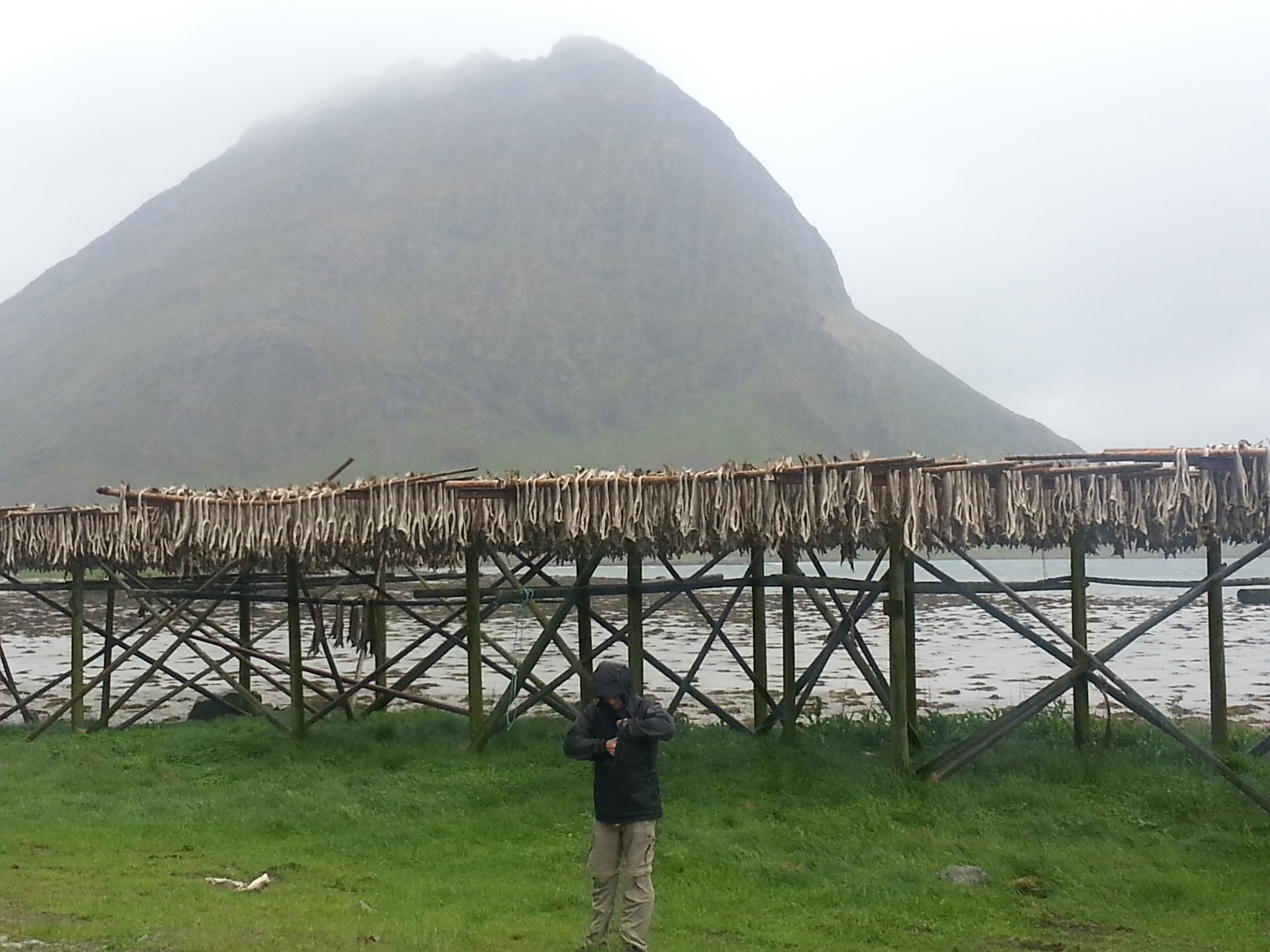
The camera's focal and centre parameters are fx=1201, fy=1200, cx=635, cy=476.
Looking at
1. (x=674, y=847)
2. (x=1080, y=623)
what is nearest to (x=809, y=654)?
(x=1080, y=623)

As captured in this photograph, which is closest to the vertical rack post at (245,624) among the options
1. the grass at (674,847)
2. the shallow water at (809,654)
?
the shallow water at (809,654)

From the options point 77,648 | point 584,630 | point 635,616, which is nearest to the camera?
point 635,616

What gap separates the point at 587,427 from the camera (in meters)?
142

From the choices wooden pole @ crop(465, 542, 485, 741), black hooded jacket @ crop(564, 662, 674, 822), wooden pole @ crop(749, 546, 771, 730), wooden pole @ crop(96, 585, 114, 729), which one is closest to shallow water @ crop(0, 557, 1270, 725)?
wooden pole @ crop(465, 542, 485, 741)

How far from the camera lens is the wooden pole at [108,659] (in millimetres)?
15383

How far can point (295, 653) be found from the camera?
13328 mm

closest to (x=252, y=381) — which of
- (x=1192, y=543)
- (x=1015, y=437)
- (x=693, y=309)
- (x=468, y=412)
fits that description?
(x=468, y=412)

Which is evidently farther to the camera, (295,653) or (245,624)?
(245,624)

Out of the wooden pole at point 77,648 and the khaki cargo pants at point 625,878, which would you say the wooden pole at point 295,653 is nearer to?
the wooden pole at point 77,648

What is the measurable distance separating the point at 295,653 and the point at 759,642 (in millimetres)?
5160

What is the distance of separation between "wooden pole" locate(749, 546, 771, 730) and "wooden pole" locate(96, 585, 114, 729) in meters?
7.87

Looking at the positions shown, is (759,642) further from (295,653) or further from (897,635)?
(295,653)

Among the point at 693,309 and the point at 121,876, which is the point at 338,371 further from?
the point at 121,876

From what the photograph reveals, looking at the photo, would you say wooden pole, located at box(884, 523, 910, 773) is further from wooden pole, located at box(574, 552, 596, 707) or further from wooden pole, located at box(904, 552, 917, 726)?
wooden pole, located at box(574, 552, 596, 707)
